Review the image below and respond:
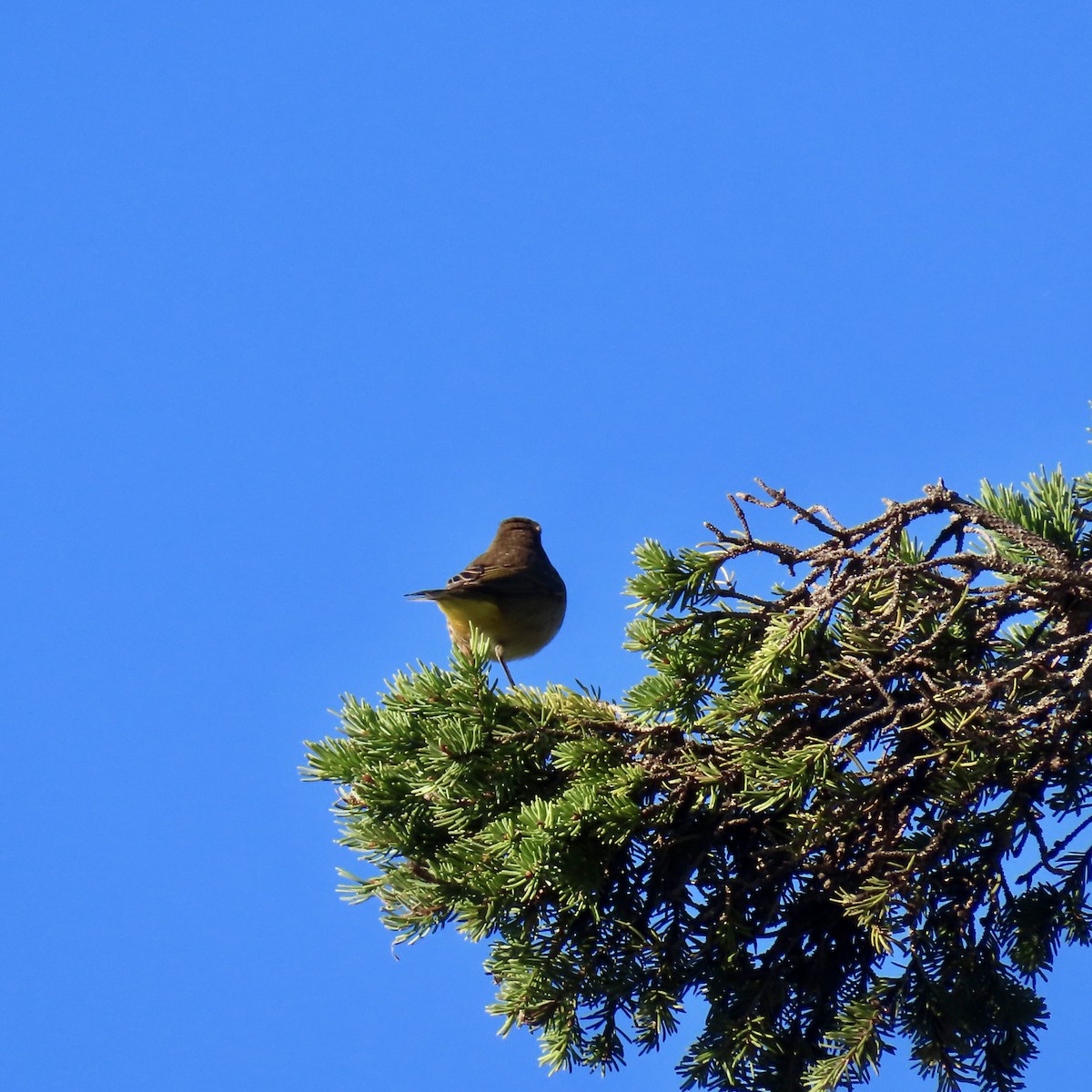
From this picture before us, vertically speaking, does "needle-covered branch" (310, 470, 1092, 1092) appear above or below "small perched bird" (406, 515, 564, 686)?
below

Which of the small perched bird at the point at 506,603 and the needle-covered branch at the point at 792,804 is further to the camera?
the small perched bird at the point at 506,603

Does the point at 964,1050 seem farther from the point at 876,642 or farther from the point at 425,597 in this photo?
the point at 425,597

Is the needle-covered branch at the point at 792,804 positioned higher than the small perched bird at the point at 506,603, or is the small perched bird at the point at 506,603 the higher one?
the small perched bird at the point at 506,603

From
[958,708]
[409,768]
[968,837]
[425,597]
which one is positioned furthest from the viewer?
[425,597]

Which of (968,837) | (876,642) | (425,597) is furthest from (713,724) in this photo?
(425,597)

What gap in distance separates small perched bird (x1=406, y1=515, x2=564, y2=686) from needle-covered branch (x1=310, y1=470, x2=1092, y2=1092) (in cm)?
375

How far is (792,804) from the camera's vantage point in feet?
11.4

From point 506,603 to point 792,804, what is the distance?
4.47 m

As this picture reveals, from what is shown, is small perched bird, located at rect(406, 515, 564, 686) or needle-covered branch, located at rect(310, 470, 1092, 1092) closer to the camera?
needle-covered branch, located at rect(310, 470, 1092, 1092)

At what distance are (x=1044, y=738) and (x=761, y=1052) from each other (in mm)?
1248

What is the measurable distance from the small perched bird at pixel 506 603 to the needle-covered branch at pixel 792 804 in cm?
375

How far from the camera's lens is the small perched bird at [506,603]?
773 cm

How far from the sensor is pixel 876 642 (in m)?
3.35

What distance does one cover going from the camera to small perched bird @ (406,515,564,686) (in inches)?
304
